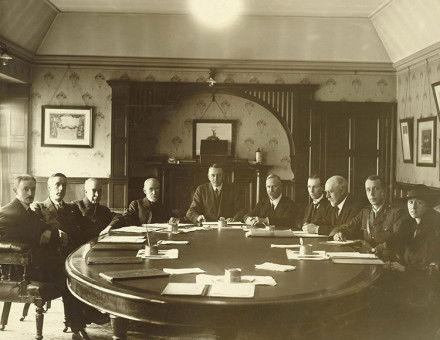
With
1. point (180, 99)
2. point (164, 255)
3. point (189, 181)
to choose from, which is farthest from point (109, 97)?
point (164, 255)

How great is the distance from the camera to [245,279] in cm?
292

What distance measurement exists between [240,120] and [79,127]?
8.10ft

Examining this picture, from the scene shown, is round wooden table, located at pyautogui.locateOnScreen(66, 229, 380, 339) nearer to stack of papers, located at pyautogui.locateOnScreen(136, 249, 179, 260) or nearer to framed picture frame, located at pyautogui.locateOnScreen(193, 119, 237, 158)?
stack of papers, located at pyautogui.locateOnScreen(136, 249, 179, 260)

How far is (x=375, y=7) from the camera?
7375mm

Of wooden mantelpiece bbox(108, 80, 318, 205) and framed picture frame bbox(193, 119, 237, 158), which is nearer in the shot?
wooden mantelpiece bbox(108, 80, 318, 205)

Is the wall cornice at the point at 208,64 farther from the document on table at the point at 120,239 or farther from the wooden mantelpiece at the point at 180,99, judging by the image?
the document on table at the point at 120,239

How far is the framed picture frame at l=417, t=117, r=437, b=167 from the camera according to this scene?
6828 mm

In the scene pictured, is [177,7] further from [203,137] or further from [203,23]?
[203,137]

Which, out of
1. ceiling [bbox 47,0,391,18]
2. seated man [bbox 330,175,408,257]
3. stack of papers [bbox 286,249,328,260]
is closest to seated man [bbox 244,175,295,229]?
seated man [bbox 330,175,408,257]

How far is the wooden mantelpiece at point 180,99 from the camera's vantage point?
27.5ft

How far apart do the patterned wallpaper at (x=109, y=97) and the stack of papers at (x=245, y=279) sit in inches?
227

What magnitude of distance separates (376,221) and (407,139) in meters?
3.10

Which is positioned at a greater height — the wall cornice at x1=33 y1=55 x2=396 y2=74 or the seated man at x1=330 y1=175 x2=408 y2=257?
the wall cornice at x1=33 y1=55 x2=396 y2=74

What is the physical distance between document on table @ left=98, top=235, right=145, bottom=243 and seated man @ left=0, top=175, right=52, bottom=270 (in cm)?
64
